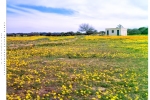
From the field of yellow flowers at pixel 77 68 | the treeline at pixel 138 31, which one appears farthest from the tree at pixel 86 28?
the treeline at pixel 138 31

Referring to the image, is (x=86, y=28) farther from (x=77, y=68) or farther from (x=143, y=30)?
(x=143, y=30)

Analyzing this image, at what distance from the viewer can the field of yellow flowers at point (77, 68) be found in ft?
10.3

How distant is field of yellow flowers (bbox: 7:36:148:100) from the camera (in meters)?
3.15

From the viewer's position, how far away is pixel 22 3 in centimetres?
318

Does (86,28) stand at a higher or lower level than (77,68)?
higher

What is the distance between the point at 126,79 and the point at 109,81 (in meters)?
0.16

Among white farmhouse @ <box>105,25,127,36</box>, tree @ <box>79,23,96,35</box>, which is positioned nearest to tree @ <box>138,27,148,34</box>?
white farmhouse @ <box>105,25,127,36</box>

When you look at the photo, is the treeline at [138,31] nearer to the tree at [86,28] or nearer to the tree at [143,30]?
the tree at [143,30]

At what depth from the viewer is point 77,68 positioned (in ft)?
10.6

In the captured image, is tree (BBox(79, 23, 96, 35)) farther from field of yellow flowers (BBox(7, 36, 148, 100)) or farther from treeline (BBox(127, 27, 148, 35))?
treeline (BBox(127, 27, 148, 35))

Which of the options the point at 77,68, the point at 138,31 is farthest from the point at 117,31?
the point at 77,68

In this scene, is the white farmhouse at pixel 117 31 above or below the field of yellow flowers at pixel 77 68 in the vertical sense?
above

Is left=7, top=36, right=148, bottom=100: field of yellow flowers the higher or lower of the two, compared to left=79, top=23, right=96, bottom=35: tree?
lower

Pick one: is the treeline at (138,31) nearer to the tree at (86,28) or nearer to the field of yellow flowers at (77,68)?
the field of yellow flowers at (77,68)
